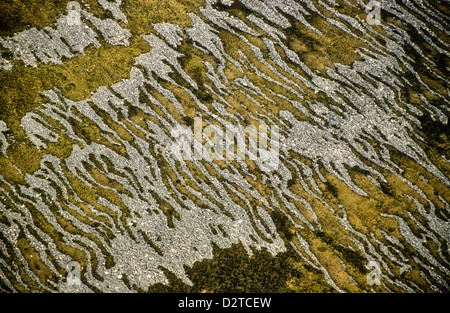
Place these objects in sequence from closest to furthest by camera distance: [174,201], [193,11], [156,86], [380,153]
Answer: [174,201] < [380,153] < [156,86] < [193,11]

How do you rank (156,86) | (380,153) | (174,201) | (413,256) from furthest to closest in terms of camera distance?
(156,86) → (380,153) → (174,201) → (413,256)

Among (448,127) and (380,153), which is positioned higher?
(448,127)

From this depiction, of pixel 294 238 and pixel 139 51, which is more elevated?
pixel 139 51

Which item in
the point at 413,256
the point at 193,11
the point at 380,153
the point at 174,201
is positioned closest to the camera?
the point at 413,256

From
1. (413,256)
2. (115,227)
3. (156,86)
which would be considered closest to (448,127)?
(413,256)

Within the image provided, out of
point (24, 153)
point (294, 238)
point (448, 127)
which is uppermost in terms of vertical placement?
point (448, 127)

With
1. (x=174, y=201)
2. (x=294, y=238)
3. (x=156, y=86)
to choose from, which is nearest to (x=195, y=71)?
(x=156, y=86)

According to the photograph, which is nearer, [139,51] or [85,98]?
[85,98]

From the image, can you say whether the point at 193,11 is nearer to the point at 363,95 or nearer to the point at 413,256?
the point at 363,95

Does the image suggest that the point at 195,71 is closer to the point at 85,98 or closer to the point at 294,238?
the point at 85,98
